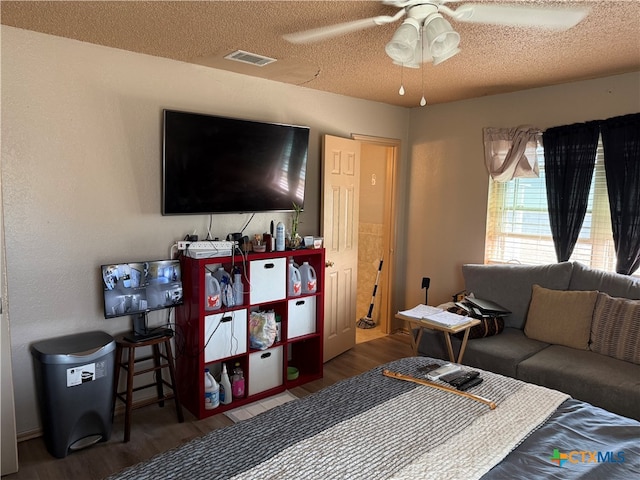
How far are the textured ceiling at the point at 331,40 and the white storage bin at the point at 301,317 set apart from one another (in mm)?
1720

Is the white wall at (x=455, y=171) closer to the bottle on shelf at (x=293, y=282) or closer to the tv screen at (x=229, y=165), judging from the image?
the tv screen at (x=229, y=165)

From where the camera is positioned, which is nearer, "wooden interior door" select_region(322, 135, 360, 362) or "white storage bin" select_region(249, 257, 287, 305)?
"white storage bin" select_region(249, 257, 287, 305)

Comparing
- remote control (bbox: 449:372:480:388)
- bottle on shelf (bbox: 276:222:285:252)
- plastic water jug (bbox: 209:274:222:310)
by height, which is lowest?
remote control (bbox: 449:372:480:388)

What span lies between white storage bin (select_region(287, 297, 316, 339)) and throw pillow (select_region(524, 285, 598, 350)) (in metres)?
1.61

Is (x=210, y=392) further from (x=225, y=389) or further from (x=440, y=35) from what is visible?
(x=440, y=35)

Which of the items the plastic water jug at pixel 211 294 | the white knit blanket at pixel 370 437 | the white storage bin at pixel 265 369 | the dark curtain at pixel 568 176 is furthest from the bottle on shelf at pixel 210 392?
the dark curtain at pixel 568 176

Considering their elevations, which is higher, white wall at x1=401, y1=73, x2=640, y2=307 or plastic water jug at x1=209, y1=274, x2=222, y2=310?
white wall at x1=401, y1=73, x2=640, y2=307

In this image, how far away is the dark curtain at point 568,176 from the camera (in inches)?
133

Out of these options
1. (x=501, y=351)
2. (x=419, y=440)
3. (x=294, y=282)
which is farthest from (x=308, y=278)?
(x=419, y=440)

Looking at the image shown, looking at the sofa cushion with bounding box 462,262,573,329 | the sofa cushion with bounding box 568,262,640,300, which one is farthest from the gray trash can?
the sofa cushion with bounding box 568,262,640,300

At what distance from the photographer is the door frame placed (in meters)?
4.61

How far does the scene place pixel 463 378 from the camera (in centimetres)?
198

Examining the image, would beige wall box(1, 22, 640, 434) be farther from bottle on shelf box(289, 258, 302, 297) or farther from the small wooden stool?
bottle on shelf box(289, 258, 302, 297)

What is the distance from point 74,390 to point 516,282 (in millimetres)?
3120
